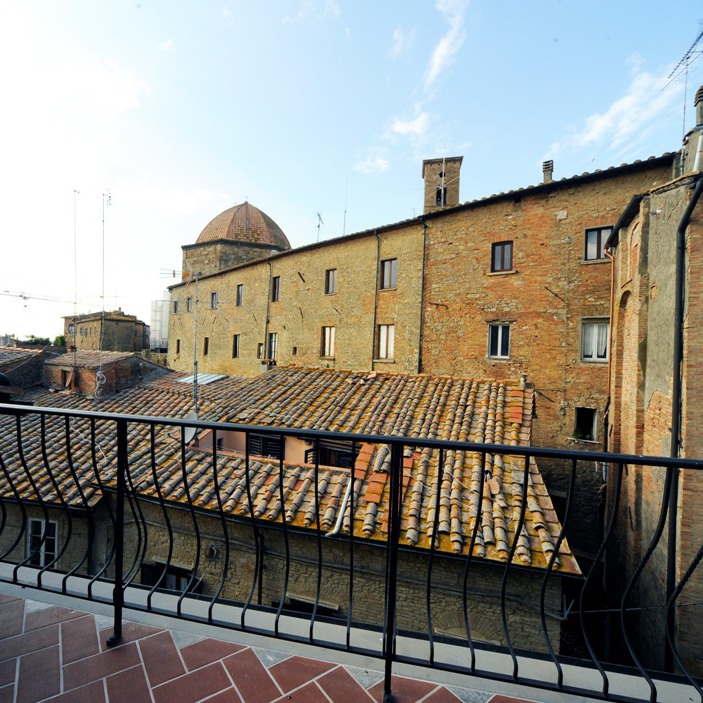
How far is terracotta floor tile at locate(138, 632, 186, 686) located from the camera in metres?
1.70

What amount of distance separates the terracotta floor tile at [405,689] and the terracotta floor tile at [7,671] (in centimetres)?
154

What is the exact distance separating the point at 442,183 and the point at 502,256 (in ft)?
17.9

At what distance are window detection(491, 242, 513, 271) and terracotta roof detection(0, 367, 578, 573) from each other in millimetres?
6413

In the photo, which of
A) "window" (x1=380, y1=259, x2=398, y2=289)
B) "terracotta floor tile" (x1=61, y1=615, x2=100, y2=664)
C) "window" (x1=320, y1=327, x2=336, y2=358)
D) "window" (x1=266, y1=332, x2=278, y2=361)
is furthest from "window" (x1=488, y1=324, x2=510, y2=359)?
"terracotta floor tile" (x1=61, y1=615, x2=100, y2=664)

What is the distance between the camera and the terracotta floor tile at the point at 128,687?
159 centimetres

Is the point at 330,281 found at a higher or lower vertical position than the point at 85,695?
higher

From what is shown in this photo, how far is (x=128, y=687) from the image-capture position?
64.6 inches

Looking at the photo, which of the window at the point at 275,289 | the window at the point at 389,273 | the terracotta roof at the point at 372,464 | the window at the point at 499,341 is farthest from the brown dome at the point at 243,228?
the window at the point at 499,341

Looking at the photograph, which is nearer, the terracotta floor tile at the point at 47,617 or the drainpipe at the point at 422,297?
the terracotta floor tile at the point at 47,617

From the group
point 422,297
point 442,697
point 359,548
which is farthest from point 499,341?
point 442,697

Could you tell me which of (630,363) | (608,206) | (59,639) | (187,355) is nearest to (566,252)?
(608,206)

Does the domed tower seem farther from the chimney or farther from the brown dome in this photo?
the chimney

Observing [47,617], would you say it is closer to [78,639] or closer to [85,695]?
[78,639]

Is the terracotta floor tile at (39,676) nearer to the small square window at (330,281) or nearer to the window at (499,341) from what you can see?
the window at (499,341)
